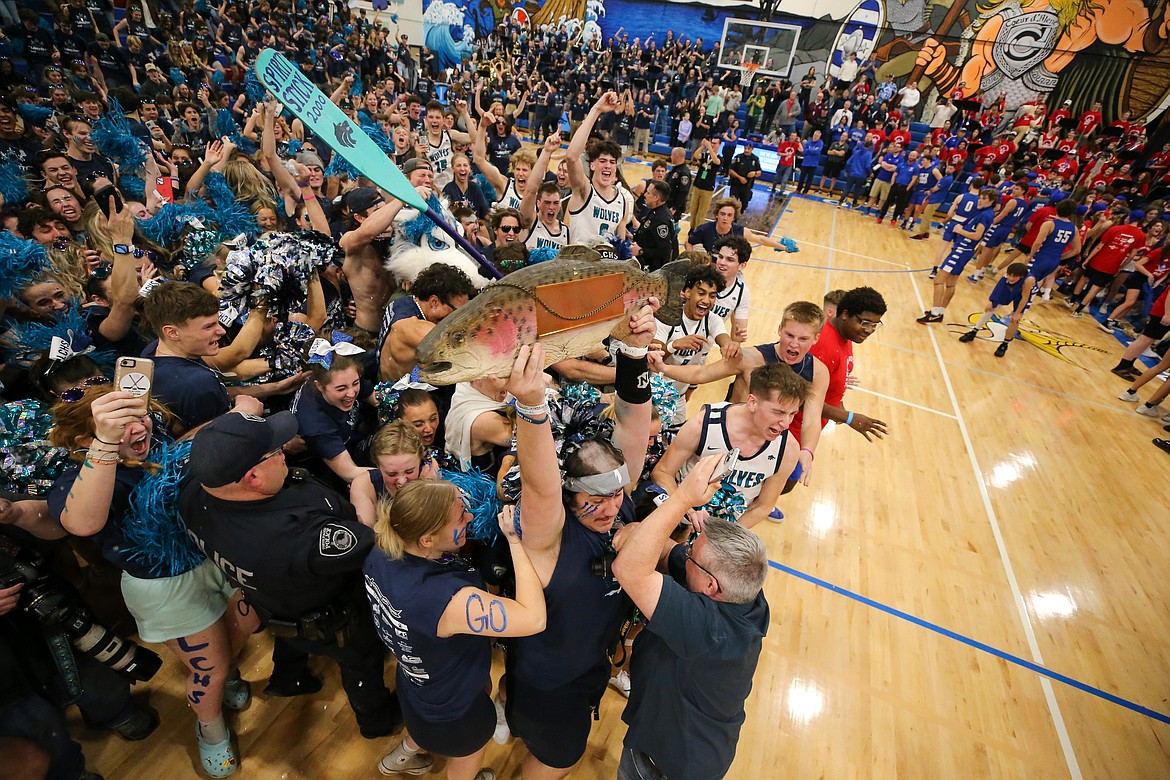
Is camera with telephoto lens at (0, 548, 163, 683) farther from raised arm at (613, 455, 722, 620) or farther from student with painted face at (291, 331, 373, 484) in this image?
raised arm at (613, 455, 722, 620)

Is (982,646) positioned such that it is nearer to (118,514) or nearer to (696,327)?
(696,327)

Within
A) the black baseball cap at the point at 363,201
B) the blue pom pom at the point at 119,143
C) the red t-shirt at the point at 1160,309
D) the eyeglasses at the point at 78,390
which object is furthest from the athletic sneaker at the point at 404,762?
the red t-shirt at the point at 1160,309

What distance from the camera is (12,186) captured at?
A: 13.4 feet

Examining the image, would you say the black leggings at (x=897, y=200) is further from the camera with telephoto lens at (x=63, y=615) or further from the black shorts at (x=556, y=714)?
the camera with telephoto lens at (x=63, y=615)

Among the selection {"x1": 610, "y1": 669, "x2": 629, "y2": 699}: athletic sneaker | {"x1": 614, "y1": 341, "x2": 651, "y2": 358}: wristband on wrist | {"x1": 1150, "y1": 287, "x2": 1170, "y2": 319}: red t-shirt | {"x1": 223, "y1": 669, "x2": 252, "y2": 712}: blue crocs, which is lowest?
{"x1": 610, "y1": 669, "x2": 629, "y2": 699}: athletic sneaker

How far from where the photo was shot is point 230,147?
449cm

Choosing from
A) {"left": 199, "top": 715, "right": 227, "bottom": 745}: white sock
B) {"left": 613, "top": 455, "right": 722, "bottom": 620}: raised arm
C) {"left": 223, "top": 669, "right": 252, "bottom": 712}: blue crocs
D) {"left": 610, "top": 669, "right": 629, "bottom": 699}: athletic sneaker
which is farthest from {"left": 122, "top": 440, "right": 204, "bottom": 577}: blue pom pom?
{"left": 610, "top": 669, "right": 629, "bottom": 699}: athletic sneaker

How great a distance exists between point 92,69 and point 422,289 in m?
11.6

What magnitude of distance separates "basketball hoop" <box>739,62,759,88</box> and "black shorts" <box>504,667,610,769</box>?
21.2m

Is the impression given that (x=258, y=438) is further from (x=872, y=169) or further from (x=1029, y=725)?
(x=872, y=169)

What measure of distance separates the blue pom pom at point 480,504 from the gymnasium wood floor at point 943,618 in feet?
3.80

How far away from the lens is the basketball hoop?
62.2 feet

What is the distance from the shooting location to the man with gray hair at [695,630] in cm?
144

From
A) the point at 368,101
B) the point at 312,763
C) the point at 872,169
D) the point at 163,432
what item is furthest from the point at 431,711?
the point at 872,169
